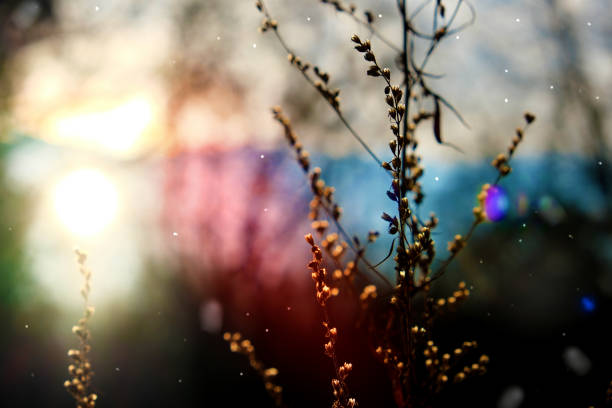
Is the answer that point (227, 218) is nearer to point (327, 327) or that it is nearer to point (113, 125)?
point (113, 125)

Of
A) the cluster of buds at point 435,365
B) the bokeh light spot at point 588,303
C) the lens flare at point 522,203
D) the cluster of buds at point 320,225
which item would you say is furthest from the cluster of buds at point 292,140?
the bokeh light spot at point 588,303

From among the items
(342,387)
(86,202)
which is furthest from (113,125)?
(342,387)

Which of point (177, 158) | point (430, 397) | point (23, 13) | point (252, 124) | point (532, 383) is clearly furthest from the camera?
point (177, 158)

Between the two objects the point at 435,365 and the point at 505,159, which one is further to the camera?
the point at 435,365

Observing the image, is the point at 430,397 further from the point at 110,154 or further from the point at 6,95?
the point at 6,95

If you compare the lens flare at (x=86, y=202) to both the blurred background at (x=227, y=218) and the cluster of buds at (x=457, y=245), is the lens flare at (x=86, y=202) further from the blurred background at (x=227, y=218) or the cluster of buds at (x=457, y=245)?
the cluster of buds at (x=457, y=245)

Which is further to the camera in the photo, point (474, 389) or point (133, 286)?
point (133, 286)

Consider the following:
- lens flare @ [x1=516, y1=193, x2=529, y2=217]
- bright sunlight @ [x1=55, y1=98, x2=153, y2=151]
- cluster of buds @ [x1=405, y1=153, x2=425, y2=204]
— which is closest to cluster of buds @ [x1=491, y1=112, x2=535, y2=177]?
cluster of buds @ [x1=405, y1=153, x2=425, y2=204]

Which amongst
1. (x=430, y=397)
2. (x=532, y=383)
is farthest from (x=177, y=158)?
(x=532, y=383)
